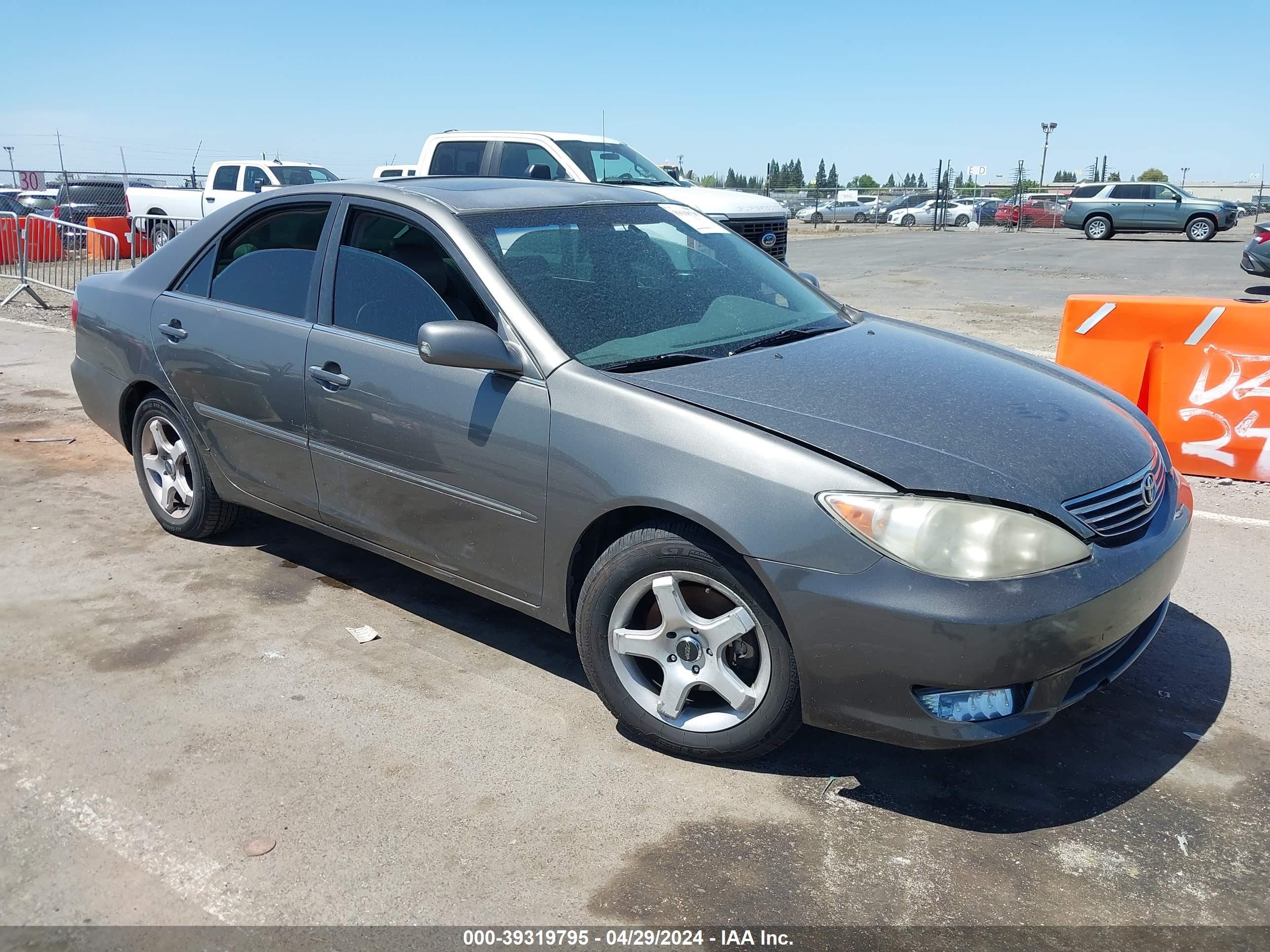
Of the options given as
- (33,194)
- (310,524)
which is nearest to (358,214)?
(310,524)

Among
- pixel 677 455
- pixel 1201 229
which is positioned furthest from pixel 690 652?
pixel 1201 229

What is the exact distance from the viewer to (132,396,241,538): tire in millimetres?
4898

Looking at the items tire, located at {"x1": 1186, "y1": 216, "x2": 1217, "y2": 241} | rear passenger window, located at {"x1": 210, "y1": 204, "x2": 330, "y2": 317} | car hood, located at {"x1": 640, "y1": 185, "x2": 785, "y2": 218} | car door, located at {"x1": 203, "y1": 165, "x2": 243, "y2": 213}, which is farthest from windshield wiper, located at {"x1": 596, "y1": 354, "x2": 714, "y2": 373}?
tire, located at {"x1": 1186, "y1": 216, "x2": 1217, "y2": 241}

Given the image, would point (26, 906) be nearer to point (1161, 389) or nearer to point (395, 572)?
point (395, 572)

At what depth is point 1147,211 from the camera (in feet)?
97.7

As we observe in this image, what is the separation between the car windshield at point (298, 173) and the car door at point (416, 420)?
16.1 m

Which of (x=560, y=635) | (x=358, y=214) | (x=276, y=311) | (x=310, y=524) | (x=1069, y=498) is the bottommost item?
(x=560, y=635)

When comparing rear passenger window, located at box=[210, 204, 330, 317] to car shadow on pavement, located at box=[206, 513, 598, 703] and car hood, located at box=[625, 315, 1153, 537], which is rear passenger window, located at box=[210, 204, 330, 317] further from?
car hood, located at box=[625, 315, 1153, 537]

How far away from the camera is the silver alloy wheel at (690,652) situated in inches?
121

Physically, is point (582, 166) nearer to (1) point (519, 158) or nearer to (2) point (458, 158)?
(1) point (519, 158)

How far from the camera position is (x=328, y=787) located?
3.14m

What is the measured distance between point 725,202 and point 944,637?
10486 millimetres

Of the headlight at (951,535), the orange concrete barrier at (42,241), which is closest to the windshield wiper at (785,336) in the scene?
the headlight at (951,535)

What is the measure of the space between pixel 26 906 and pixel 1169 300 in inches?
232
